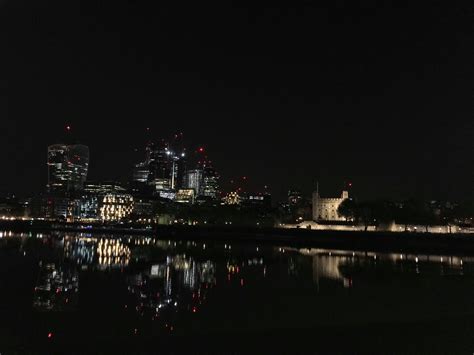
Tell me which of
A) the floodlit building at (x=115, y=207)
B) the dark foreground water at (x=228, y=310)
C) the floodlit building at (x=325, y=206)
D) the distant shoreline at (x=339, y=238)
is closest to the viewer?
the dark foreground water at (x=228, y=310)

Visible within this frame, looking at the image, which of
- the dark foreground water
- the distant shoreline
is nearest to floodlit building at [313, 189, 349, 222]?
the distant shoreline

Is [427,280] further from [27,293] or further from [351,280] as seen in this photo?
[27,293]

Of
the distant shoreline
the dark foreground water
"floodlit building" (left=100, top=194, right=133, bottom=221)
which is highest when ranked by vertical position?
"floodlit building" (left=100, top=194, right=133, bottom=221)

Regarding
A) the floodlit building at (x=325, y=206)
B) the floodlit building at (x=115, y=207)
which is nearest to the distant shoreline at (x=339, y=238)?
the floodlit building at (x=325, y=206)

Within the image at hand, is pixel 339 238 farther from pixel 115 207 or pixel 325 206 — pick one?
pixel 115 207

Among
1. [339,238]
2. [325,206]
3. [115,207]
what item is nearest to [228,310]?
[339,238]

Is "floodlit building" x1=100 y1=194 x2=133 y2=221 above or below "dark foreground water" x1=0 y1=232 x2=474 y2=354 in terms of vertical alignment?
above

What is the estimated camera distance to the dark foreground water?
12953 millimetres

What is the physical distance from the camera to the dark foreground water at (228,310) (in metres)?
13.0

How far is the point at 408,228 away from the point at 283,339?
254 feet

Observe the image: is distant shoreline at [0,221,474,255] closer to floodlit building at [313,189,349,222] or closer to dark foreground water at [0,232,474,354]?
dark foreground water at [0,232,474,354]

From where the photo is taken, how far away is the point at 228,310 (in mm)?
17703

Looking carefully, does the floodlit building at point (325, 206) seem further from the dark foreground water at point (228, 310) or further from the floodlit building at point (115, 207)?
the dark foreground water at point (228, 310)

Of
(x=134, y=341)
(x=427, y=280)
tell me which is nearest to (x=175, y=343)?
(x=134, y=341)
